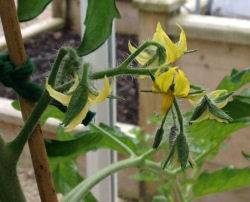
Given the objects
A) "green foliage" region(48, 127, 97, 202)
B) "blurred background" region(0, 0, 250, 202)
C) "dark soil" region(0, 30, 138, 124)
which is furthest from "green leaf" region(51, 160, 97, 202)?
"dark soil" region(0, 30, 138, 124)

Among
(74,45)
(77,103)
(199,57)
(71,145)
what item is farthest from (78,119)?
(74,45)

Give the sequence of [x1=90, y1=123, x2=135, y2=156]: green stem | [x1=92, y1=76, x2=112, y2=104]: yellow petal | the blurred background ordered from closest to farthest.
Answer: [x1=92, y1=76, x2=112, y2=104]: yellow petal → [x1=90, y1=123, x2=135, y2=156]: green stem → the blurred background

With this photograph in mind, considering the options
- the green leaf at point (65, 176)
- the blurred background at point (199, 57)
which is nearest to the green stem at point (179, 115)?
the green leaf at point (65, 176)

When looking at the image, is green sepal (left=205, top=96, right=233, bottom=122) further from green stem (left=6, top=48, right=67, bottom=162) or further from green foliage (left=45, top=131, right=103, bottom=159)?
green foliage (left=45, top=131, right=103, bottom=159)

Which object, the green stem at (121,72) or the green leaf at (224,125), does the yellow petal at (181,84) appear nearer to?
the green stem at (121,72)

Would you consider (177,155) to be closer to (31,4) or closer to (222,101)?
(222,101)

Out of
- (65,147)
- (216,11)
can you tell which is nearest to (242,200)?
(216,11)
